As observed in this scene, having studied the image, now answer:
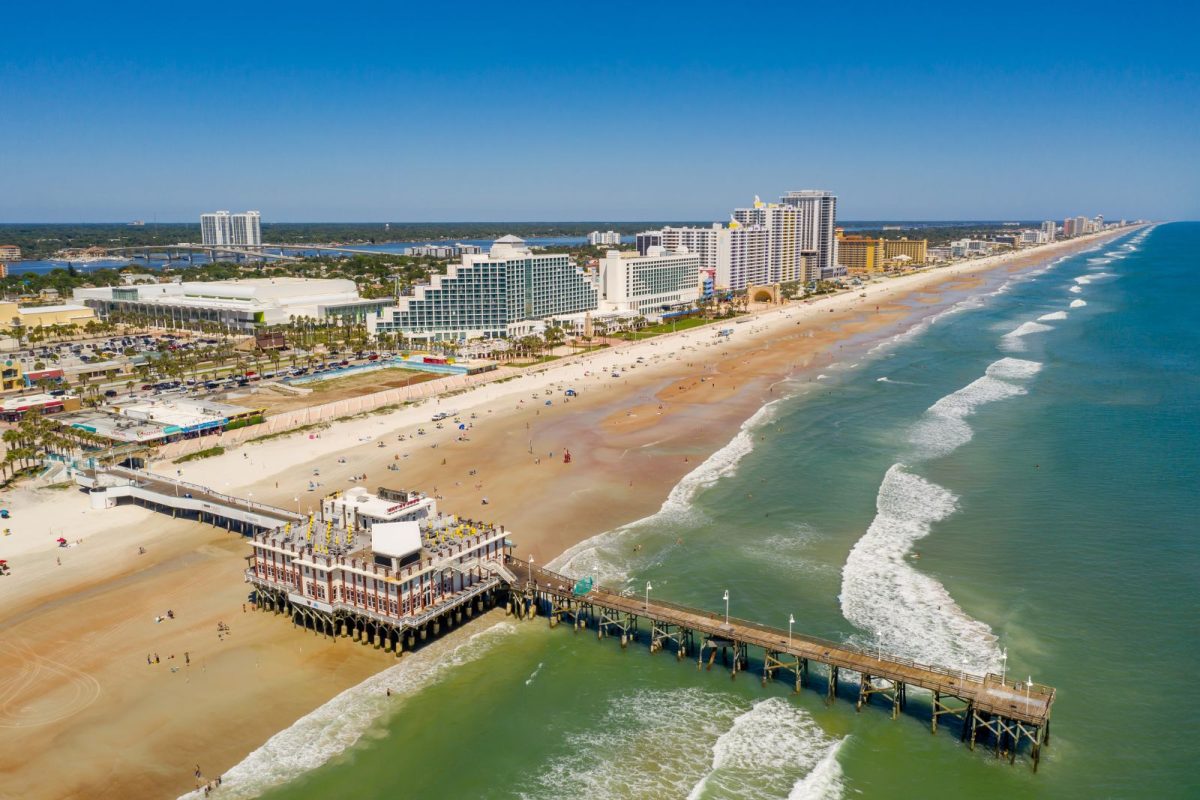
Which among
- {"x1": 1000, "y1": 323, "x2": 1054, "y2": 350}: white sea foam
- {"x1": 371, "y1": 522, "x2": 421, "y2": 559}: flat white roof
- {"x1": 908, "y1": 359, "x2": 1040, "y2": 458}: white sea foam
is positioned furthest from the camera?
{"x1": 1000, "y1": 323, "x2": 1054, "y2": 350}: white sea foam

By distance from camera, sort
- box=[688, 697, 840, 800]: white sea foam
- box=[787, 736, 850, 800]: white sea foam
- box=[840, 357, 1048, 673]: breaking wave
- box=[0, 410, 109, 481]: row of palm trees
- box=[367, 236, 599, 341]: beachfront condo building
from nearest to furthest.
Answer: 1. box=[787, 736, 850, 800]: white sea foam
2. box=[688, 697, 840, 800]: white sea foam
3. box=[840, 357, 1048, 673]: breaking wave
4. box=[0, 410, 109, 481]: row of palm trees
5. box=[367, 236, 599, 341]: beachfront condo building

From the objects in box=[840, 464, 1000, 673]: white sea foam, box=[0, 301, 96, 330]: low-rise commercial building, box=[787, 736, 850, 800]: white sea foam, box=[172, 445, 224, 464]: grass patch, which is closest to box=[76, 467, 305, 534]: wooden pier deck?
box=[172, 445, 224, 464]: grass patch

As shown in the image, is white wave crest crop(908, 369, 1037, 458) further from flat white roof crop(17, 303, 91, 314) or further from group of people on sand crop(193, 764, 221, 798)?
flat white roof crop(17, 303, 91, 314)

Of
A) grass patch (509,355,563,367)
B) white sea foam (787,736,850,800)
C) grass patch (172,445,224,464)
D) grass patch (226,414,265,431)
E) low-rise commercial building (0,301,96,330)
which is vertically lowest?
white sea foam (787,736,850,800)

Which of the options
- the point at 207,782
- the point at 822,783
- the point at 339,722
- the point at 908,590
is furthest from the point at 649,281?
the point at 207,782

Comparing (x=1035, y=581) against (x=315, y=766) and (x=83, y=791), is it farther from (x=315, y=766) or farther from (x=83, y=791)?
(x=83, y=791)

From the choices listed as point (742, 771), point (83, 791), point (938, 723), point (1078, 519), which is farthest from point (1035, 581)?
point (83, 791)

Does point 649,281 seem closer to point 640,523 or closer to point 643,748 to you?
point 640,523
